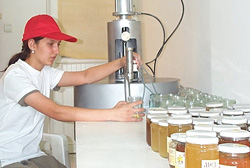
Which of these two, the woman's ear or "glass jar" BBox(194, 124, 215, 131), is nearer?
"glass jar" BBox(194, 124, 215, 131)

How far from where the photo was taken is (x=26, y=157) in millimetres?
1597

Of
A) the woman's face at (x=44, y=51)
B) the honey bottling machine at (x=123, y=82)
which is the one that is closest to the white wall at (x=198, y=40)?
the honey bottling machine at (x=123, y=82)

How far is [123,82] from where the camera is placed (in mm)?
1702

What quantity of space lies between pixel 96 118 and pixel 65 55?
75.1 inches

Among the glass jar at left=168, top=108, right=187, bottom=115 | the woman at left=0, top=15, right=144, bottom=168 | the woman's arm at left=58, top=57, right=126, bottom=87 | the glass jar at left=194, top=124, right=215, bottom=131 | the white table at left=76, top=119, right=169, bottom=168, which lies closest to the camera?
the glass jar at left=194, top=124, right=215, bottom=131

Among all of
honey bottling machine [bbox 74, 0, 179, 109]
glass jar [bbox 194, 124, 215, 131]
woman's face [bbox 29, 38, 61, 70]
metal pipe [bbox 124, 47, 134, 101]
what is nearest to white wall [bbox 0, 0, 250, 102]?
honey bottling machine [bbox 74, 0, 179, 109]

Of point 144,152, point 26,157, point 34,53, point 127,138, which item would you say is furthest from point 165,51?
point 144,152

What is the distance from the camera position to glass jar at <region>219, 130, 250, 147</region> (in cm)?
69

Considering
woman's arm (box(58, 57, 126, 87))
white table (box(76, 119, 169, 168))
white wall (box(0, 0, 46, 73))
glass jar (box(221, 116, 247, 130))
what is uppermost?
white wall (box(0, 0, 46, 73))

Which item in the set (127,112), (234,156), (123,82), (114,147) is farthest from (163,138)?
(123,82)

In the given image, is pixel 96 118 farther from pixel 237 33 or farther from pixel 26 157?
pixel 237 33

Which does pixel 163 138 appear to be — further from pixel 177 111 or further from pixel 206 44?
pixel 206 44

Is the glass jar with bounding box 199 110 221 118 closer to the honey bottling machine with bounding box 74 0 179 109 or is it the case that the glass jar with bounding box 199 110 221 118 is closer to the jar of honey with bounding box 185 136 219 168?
the jar of honey with bounding box 185 136 219 168

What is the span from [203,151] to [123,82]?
1061mm
